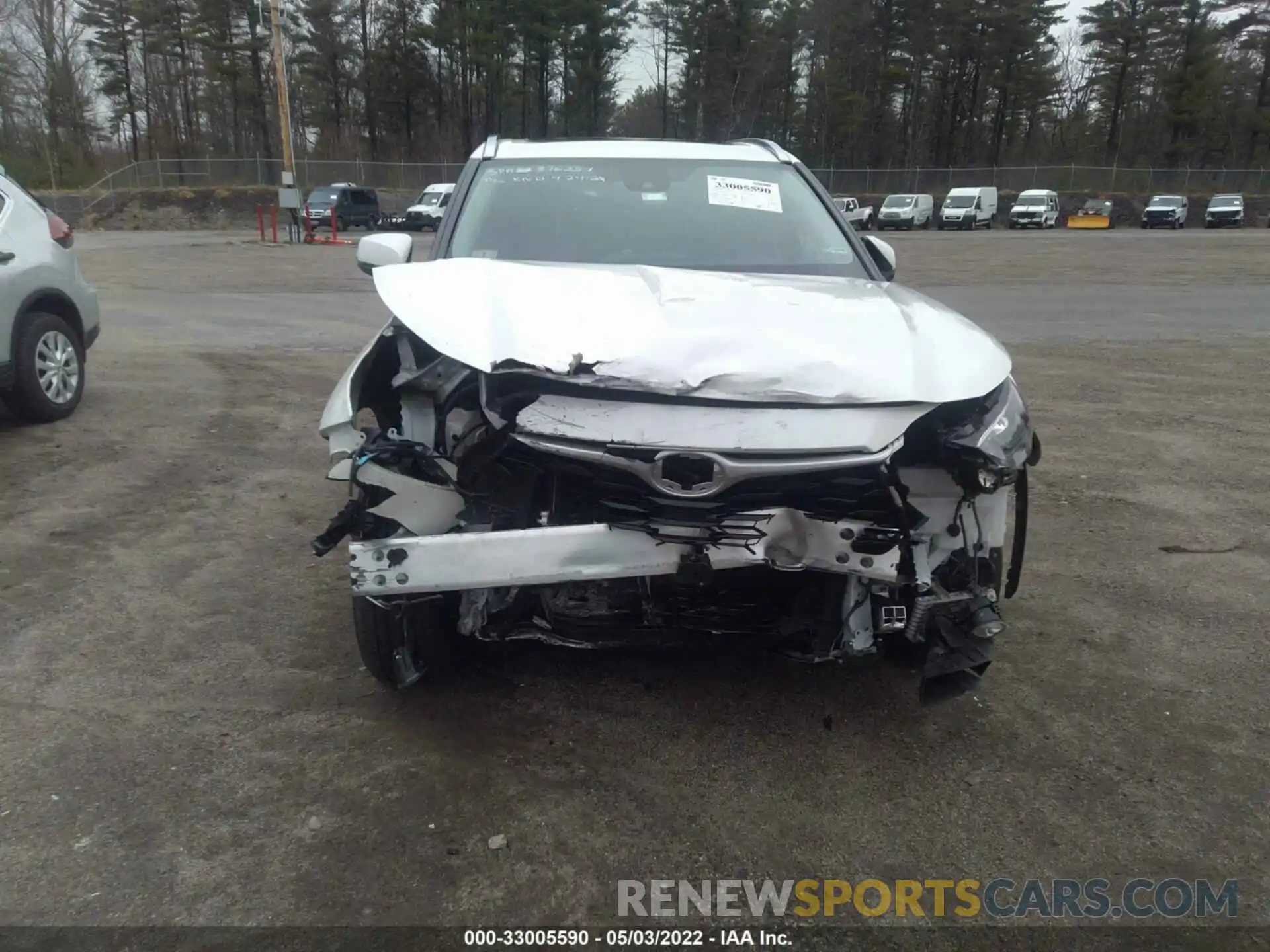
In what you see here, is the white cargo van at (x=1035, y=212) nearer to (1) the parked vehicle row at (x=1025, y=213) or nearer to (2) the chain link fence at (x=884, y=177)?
(1) the parked vehicle row at (x=1025, y=213)

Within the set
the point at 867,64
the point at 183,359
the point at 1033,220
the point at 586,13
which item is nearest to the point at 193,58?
the point at 586,13

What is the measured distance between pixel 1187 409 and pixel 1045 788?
5729 mm

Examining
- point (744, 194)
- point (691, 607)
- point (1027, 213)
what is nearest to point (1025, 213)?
point (1027, 213)

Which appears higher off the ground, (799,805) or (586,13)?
(586,13)

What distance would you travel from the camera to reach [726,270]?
13.1 ft

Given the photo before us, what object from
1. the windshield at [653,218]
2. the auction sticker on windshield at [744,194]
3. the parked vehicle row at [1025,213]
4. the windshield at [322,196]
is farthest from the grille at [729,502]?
the parked vehicle row at [1025,213]

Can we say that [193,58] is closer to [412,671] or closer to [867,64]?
[867,64]

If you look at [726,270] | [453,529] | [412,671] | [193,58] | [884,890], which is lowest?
[884,890]

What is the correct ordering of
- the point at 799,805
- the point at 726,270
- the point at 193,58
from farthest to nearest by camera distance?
the point at 193,58 < the point at 726,270 < the point at 799,805

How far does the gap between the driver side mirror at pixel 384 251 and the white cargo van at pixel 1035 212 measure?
143ft

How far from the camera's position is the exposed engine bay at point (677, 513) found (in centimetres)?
257

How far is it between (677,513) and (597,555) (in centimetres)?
24

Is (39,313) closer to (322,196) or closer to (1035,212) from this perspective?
(322,196)

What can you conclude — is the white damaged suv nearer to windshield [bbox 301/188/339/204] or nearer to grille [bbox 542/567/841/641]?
grille [bbox 542/567/841/641]
